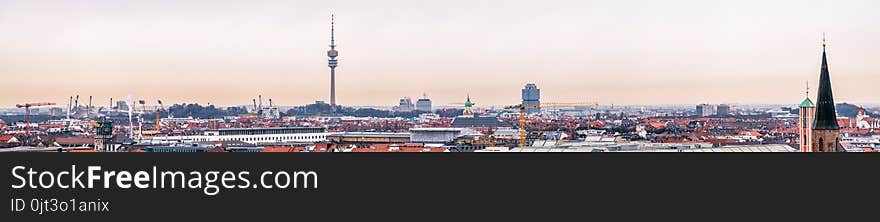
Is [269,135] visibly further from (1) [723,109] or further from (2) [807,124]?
(1) [723,109]

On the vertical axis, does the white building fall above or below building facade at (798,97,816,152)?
below

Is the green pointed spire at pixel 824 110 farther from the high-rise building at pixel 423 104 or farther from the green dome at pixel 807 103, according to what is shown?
the high-rise building at pixel 423 104

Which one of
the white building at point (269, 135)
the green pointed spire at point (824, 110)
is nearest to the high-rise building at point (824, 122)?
the green pointed spire at point (824, 110)

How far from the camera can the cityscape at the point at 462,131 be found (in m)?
25.9

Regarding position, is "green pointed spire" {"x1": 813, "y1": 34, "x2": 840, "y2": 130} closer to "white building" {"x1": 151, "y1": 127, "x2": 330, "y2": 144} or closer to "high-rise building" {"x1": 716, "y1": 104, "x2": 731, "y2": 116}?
"white building" {"x1": 151, "y1": 127, "x2": 330, "y2": 144}
